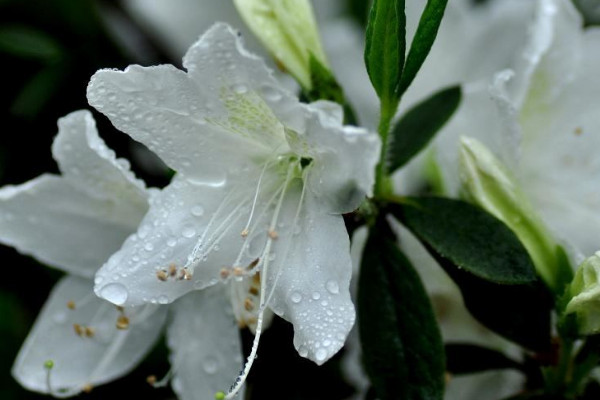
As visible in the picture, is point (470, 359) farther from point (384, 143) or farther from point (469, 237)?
point (384, 143)

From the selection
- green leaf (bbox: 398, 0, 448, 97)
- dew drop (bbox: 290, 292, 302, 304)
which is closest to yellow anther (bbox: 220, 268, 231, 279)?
dew drop (bbox: 290, 292, 302, 304)

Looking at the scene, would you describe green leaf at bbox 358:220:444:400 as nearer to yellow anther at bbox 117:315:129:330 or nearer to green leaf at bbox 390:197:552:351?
green leaf at bbox 390:197:552:351

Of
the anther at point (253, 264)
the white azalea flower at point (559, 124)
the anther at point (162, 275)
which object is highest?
the anther at point (162, 275)

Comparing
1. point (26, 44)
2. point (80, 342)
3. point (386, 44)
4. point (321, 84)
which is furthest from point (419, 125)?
point (26, 44)

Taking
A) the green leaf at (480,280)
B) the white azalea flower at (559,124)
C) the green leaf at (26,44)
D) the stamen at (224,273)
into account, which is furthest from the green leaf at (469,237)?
the green leaf at (26,44)

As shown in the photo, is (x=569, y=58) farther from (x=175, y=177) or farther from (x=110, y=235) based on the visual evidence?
(x=110, y=235)

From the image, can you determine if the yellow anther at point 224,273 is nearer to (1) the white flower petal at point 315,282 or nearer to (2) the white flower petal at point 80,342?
(1) the white flower petal at point 315,282
